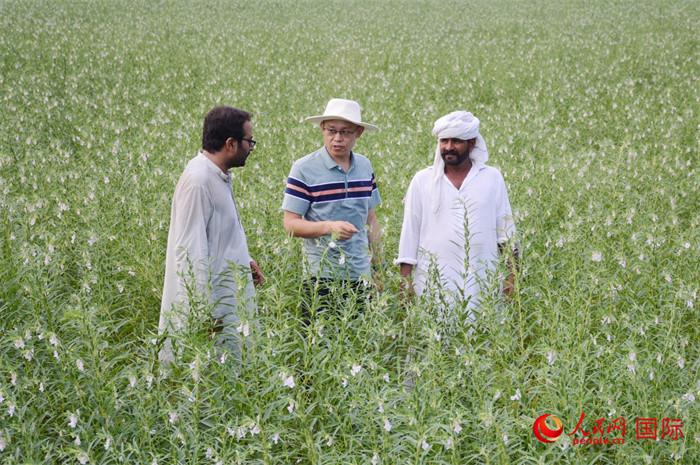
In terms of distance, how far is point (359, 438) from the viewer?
324 centimetres

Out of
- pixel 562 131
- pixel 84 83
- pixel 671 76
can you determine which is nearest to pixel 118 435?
pixel 562 131

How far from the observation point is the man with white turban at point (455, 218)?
12.4 feet

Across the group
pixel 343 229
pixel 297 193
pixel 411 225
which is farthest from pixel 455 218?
pixel 297 193

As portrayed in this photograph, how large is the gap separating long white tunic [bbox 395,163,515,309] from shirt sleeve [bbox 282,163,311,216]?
68 cm

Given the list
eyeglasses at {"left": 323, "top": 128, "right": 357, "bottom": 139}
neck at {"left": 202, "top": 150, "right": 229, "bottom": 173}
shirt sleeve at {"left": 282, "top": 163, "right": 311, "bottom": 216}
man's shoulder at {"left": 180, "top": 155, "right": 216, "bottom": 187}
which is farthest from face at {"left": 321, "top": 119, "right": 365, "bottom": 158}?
man's shoulder at {"left": 180, "top": 155, "right": 216, "bottom": 187}

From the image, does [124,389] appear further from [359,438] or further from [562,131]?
[562,131]

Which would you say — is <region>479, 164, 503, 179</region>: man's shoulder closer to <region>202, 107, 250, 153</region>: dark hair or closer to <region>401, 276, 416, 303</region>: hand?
<region>401, 276, 416, 303</region>: hand

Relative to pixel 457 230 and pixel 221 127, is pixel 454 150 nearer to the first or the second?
pixel 457 230

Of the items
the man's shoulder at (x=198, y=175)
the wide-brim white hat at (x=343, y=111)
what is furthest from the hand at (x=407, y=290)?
the man's shoulder at (x=198, y=175)

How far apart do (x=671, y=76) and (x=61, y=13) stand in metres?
22.4

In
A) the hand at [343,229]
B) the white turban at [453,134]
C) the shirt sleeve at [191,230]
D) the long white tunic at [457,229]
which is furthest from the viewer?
the long white tunic at [457,229]

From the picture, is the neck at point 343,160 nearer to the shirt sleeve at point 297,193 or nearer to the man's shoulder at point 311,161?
the man's shoulder at point 311,161

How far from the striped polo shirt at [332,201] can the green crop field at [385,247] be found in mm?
281

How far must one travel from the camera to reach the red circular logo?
3.01m
